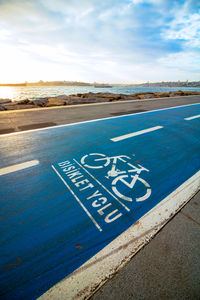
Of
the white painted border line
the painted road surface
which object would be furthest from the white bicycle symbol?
the white painted border line

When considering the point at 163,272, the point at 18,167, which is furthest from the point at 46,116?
the point at 163,272

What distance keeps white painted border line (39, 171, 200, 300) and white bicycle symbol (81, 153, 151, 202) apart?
0.44 m

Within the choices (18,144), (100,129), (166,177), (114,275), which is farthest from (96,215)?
(100,129)

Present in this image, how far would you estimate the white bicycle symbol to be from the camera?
9.36 feet

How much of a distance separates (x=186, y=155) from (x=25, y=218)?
15.3 feet

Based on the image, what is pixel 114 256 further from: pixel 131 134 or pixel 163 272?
pixel 131 134

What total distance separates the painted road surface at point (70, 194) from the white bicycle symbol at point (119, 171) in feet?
0.07

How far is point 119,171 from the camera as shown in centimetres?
350

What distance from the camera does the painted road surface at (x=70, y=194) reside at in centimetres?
174

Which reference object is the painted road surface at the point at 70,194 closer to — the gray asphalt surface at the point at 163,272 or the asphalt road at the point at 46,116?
the gray asphalt surface at the point at 163,272

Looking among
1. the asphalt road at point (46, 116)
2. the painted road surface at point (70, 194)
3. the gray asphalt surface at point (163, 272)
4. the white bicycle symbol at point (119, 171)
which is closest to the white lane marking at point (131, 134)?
the painted road surface at point (70, 194)

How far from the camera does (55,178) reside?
3.25 m

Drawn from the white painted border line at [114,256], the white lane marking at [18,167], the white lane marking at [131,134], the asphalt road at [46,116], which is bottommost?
the white painted border line at [114,256]

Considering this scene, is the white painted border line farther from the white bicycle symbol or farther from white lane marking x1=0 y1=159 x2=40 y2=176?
white lane marking x1=0 y1=159 x2=40 y2=176
